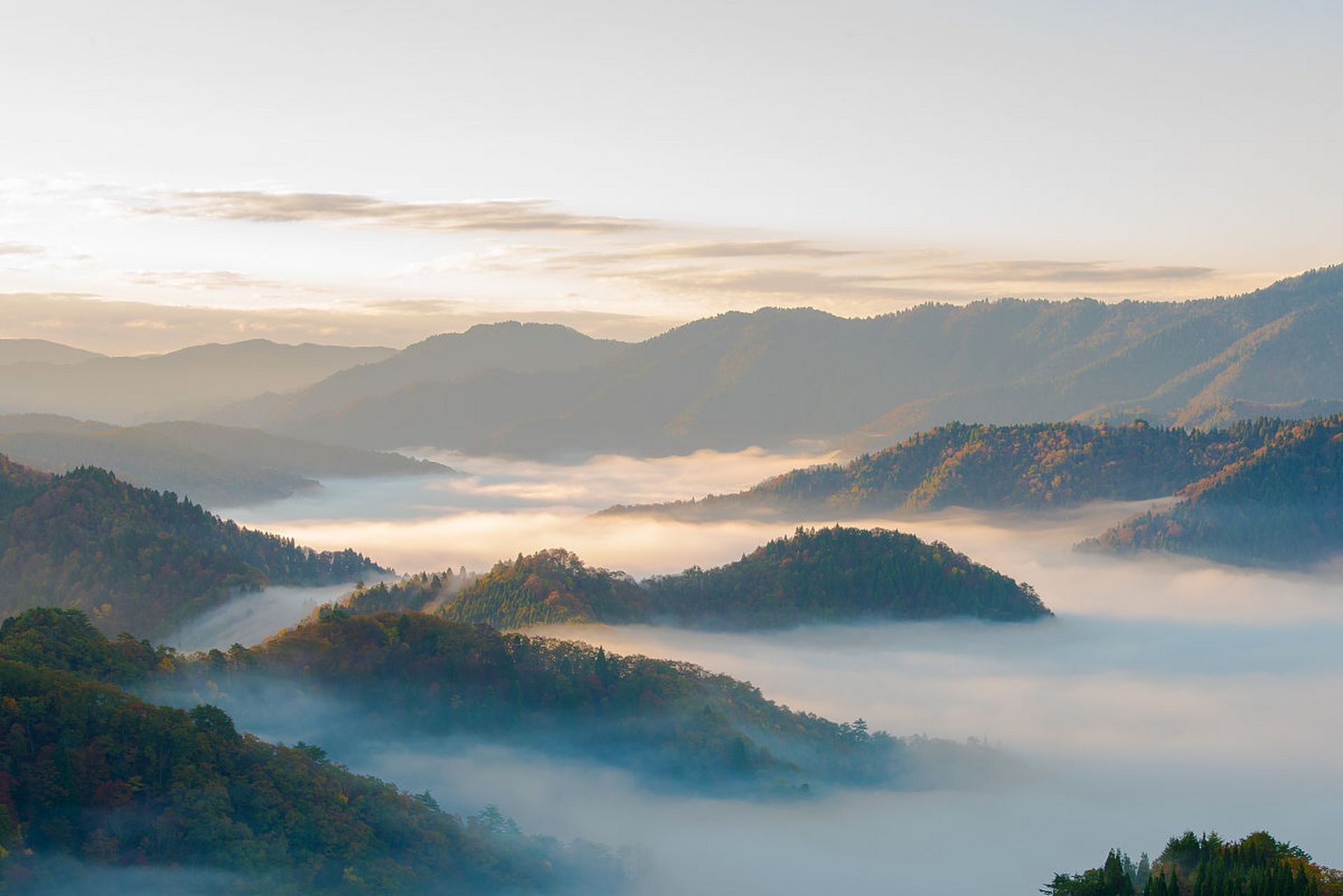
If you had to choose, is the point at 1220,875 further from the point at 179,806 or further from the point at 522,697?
the point at 522,697

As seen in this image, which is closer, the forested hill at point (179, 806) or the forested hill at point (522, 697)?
the forested hill at point (179, 806)

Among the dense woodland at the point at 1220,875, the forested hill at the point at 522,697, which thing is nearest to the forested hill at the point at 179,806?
the forested hill at the point at 522,697

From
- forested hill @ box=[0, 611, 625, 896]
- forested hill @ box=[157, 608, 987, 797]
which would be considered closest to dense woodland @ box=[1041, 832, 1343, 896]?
forested hill @ box=[0, 611, 625, 896]

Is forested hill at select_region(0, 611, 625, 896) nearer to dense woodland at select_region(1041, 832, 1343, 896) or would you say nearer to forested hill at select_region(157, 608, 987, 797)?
forested hill at select_region(157, 608, 987, 797)

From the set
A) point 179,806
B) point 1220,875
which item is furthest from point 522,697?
point 1220,875

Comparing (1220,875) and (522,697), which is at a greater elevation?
(1220,875)

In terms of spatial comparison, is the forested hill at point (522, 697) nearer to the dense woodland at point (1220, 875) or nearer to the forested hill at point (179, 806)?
the forested hill at point (179, 806)
